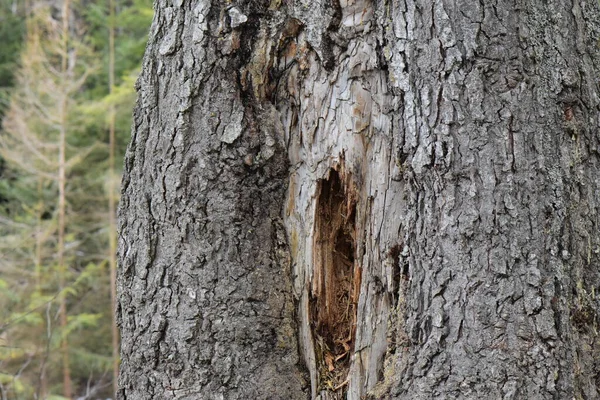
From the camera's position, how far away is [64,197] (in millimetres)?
11273

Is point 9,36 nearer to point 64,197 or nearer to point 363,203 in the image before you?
point 64,197

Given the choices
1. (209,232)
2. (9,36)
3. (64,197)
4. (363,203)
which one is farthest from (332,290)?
(9,36)

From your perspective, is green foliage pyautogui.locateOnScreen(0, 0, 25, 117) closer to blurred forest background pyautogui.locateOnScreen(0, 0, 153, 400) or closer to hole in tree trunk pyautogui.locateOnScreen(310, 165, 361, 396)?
blurred forest background pyautogui.locateOnScreen(0, 0, 153, 400)

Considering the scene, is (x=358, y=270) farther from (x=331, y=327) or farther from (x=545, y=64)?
(x=545, y=64)

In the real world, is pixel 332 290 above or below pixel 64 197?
below

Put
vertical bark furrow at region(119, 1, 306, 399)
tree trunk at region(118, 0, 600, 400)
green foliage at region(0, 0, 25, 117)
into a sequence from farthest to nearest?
green foliage at region(0, 0, 25, 117) < vertical bark furrow at region(119, 1, 306, 399) < tree trunk at region(118, 0, 600, 400)

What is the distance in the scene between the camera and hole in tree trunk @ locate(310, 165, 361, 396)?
203 cm

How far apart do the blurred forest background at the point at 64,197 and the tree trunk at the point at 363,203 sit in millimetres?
→ 5858

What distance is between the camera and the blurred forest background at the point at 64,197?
948cm

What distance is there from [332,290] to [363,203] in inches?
13.8

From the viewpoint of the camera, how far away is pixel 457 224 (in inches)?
66.2

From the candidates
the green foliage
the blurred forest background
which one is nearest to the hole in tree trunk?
the blurred forest background

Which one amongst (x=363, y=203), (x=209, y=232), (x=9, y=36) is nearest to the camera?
(x=363, y=203)

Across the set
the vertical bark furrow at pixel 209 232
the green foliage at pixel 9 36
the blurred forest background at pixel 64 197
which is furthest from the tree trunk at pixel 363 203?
the green foliage at pixel 9 36
